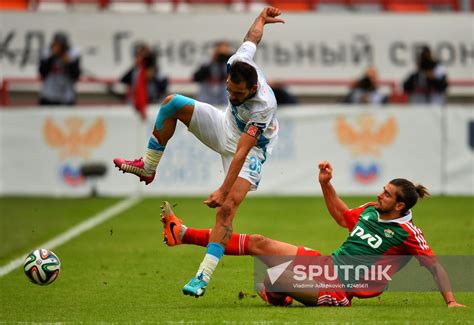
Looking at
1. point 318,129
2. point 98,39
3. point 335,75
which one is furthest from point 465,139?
point 98,39

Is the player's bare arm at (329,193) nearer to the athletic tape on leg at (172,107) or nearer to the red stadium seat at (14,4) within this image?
the athletic tape on leg at (172,107)

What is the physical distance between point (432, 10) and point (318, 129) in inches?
274

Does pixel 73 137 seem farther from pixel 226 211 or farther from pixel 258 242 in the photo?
pixel 258 242

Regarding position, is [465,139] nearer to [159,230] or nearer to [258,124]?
[159,230]

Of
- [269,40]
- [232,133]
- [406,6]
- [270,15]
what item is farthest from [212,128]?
[406,6]

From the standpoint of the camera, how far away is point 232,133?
31.7 ft

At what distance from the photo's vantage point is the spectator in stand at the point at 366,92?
1975cm

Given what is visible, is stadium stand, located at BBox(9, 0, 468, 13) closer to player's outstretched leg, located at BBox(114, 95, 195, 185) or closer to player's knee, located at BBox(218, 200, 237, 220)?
player's outstretched leg, located at BBox(114, 95, 195, 185)

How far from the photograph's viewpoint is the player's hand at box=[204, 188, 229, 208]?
8.49 meters

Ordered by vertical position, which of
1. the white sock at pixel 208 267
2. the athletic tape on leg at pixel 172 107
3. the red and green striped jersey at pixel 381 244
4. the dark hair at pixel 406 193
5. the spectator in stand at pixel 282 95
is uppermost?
the athletic tape on leg at pixel 172 107

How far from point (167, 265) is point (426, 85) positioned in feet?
32.6

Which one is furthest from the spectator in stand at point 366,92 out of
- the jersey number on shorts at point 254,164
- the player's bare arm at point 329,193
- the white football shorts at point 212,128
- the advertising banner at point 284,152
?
the player's bare arm at point 329,193

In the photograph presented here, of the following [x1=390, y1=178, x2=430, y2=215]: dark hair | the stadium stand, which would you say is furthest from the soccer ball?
the stadium stand

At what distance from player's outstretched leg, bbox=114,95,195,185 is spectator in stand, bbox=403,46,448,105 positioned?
36.0ft
